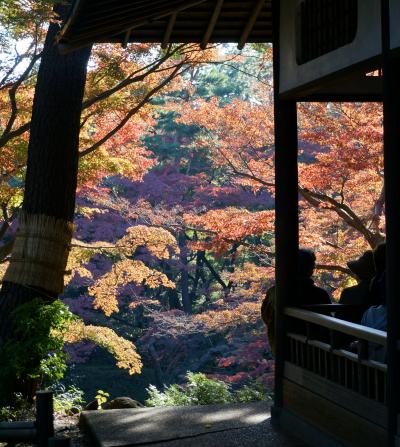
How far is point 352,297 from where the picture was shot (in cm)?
585

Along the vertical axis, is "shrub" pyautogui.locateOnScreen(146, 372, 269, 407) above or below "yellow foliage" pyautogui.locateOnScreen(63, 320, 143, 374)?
below

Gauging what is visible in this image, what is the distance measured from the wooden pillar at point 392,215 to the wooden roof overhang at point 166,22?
1.89 metres

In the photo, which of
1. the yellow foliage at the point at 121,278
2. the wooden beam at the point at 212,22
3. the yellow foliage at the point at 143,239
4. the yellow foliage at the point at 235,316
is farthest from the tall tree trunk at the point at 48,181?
the yellow foliage at the point at 235,316

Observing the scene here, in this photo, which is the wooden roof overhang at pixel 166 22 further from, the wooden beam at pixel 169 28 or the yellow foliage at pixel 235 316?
the yellow foliage at pixel 235 316

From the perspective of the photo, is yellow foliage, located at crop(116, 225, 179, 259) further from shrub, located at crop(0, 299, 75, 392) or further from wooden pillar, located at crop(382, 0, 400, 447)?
wooden pillar, located at crop(382, 0, 400, 447)

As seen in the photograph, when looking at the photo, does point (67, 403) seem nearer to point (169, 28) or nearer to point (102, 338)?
point (102, 338)

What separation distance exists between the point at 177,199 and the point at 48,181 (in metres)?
11.6

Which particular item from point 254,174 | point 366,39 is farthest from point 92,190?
point 366,39


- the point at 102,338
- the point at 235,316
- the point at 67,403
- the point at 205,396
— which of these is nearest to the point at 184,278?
the point at 235,316

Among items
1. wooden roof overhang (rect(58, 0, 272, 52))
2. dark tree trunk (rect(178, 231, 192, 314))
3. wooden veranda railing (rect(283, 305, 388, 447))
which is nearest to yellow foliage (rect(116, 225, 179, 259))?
wooden roof overhang (rect(58, 0, 272, 52))

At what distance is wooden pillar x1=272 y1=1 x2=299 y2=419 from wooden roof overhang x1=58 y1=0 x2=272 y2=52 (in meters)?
1.06

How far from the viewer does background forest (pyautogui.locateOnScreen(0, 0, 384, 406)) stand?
11172 mm

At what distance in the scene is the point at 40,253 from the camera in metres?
7.52

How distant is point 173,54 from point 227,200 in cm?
792
